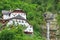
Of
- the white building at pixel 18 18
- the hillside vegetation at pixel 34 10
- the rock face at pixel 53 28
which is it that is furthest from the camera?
the rock face at pixel 53 28

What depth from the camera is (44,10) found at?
33000 millimetres

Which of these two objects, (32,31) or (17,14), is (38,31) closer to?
(32,31)

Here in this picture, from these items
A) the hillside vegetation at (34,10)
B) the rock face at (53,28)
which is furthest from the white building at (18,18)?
the rock face at (53,28)

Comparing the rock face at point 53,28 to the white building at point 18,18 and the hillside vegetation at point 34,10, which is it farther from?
the white building at point 18,18

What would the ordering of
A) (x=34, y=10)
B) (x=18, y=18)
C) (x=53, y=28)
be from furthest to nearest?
(x=34, y=10)
(x=53, y=28)
(x=18, y=18)

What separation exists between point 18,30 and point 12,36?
1.35 m

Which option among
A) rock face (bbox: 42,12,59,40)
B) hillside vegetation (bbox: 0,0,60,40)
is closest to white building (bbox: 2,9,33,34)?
hillside vegetation (bbox: 0,0,60,40)

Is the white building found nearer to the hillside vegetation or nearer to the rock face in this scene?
the hillside vegetation

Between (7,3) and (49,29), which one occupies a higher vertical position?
(7,3)

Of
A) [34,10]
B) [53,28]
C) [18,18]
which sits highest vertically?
[34,10]

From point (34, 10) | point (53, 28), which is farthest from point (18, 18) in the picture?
point (34, 10)


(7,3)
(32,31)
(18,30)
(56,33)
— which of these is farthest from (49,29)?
(18,30)

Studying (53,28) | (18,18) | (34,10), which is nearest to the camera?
(18,18)

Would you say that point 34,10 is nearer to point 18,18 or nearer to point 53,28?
point 53,28
